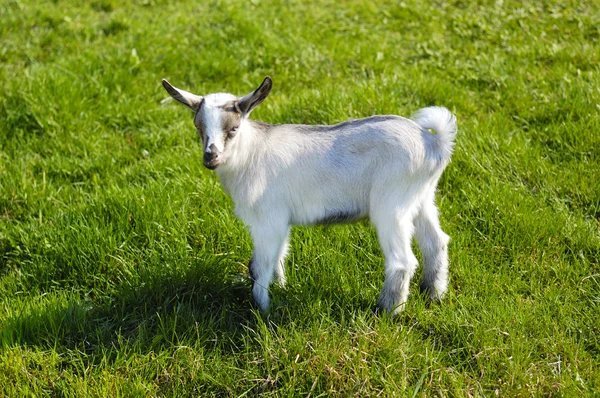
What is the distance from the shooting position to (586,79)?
607 cm

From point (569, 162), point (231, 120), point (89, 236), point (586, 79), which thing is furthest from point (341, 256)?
point (586, 79)

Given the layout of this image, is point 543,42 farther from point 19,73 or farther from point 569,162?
A: point 19,73

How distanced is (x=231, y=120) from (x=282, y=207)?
579mm

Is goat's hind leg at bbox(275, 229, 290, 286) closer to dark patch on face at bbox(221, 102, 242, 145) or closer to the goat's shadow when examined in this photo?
the goat's shadow

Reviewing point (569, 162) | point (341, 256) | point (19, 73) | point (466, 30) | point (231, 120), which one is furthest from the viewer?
point (466, 30)

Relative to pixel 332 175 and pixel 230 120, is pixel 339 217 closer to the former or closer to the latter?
pixel 332 175

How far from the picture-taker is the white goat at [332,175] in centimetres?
379

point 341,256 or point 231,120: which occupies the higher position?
point 231,120

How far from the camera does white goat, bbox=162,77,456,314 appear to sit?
12.4 ft

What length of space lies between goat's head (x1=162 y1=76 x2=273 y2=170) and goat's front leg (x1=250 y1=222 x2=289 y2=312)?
0.48 m

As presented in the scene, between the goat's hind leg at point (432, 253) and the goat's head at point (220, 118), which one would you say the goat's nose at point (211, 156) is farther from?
the goat's hind leg at point (432, 253)

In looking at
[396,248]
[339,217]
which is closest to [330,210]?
[339,217]

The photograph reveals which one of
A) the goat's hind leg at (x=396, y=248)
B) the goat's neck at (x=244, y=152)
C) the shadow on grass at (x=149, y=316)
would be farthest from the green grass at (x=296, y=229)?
the goat's neck at (x=244, y=152)

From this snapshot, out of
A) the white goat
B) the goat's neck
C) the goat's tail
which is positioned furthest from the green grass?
the goat's tail
